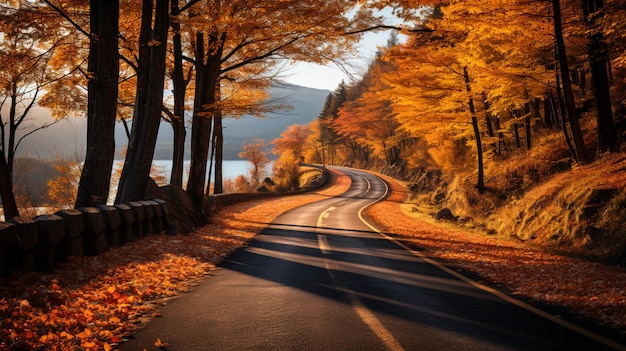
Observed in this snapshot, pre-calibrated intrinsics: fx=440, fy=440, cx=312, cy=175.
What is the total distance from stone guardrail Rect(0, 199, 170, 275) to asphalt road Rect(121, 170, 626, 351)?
7.36 feet

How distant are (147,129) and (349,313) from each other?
9.20 m

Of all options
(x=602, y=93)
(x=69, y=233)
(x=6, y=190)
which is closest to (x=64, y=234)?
(x=69, y=233)

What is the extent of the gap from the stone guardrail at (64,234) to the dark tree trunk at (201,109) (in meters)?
5.59

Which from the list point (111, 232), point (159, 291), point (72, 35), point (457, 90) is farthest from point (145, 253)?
point (457, 90)

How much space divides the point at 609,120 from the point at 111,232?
1445cm

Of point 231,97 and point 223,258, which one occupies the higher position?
point 231,97

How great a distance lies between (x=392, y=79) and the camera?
808 inches

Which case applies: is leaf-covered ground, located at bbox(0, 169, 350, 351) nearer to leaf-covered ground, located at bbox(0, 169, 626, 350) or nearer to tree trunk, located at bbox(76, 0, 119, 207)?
leaf-covered ground, located at bbox(0, 169, 626, 350)

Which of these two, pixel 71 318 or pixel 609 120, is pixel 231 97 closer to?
pixel 609 120

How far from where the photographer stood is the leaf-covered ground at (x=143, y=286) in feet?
15.1

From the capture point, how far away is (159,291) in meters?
6.54

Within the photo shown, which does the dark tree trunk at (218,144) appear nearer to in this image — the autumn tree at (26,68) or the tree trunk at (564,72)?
the autumn tree at (26,68)

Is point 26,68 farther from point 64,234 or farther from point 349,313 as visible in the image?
point 349,313

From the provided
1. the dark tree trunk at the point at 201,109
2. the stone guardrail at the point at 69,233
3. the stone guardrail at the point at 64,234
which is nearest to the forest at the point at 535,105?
the dark tree trunk at the point at 201,109
